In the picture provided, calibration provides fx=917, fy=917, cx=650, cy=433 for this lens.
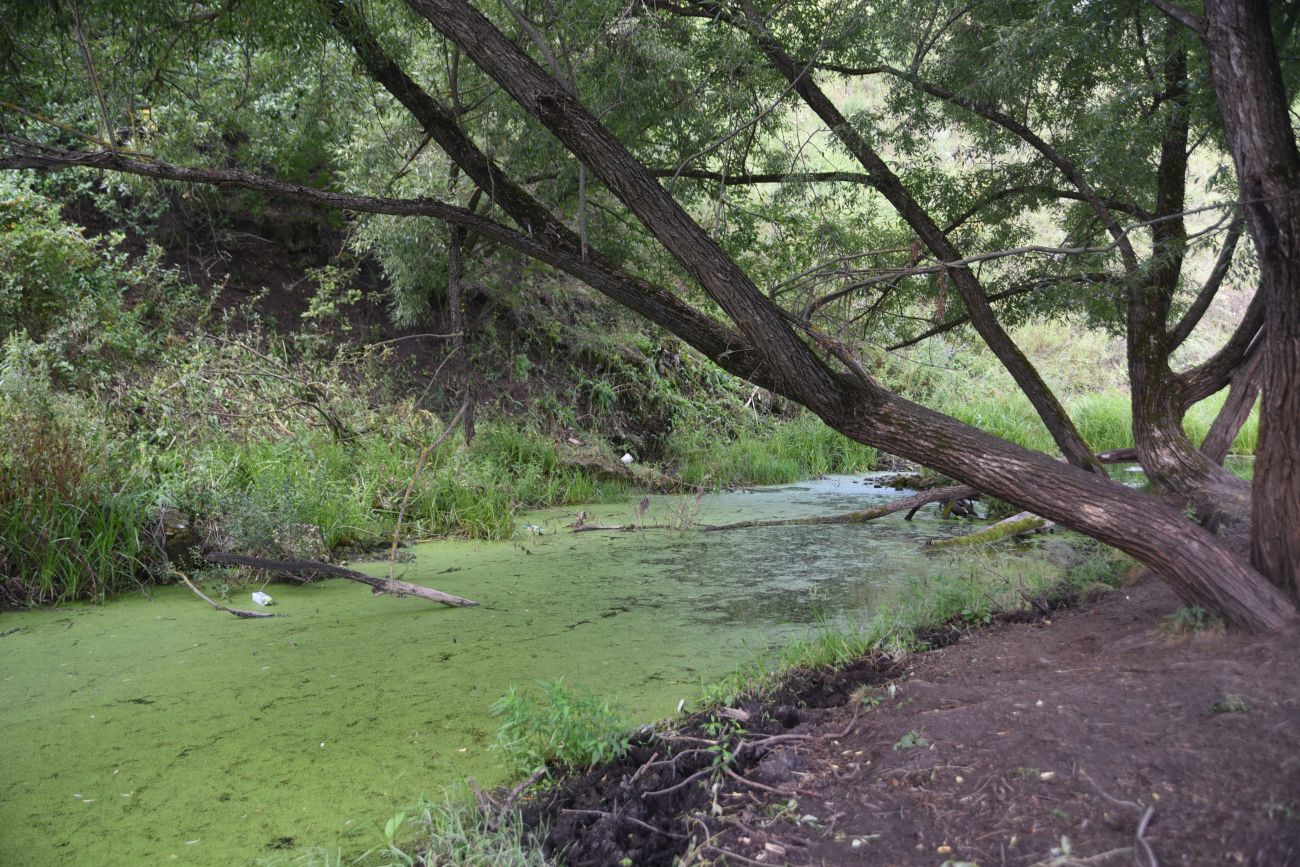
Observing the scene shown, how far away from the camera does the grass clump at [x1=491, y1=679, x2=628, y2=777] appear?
8.20 ft

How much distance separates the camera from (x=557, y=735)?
2.53 metres

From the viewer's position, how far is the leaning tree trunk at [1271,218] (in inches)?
110

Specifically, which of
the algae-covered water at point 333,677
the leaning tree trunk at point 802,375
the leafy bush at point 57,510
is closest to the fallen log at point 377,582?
the algae-covered water at point 333,677

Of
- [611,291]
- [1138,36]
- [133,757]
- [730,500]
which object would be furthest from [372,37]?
[730,500]

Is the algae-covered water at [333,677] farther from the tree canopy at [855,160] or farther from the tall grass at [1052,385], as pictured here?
the tall grass at [1052,385]

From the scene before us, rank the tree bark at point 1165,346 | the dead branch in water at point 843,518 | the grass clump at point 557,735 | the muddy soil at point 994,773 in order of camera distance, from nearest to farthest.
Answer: the muddy soil at point 994,773
the grass clump at point 557,735
the tree bark at point 1165,346
the dead branch in water at point 843,518

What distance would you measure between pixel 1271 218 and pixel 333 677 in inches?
138

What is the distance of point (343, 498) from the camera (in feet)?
19.2

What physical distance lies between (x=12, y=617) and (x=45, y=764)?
6.54ft

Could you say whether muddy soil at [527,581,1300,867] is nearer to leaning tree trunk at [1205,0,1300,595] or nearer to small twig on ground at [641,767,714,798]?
small twig on ground at [641,767,714,798]

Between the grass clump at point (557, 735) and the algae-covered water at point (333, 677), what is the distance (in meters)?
0.12

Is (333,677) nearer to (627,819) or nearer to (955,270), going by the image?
(627,819)

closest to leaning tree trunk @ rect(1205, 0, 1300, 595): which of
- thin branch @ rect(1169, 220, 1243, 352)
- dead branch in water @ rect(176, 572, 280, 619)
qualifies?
thin branch @ rect(1169, 220, 1243, 352)

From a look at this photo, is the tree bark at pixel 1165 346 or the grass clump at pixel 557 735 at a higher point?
the tree bark at pixel 1165 346
